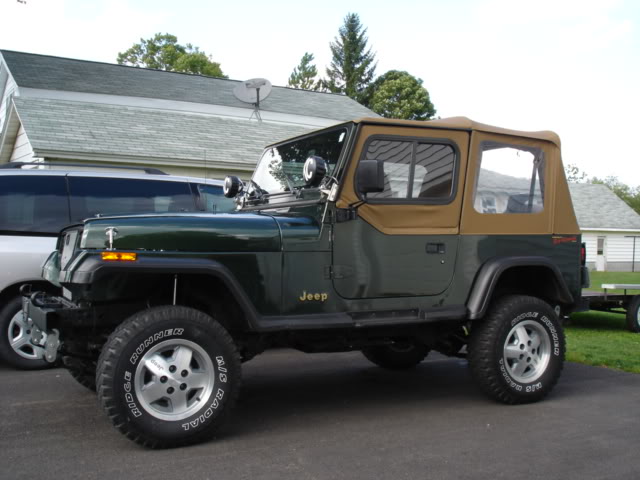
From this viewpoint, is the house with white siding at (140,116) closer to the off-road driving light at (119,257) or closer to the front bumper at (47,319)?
the front bumper at (47,319)

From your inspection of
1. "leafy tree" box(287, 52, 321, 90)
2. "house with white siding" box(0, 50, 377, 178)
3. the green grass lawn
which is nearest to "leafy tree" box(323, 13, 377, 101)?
"leafy tree" box(287, 52, 321, 90)

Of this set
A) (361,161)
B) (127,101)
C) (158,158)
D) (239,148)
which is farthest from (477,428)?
(127,101)

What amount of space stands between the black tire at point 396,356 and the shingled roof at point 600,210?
3038cm

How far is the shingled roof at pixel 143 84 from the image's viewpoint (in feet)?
58.1

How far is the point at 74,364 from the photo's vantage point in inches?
183

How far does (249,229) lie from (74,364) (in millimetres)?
1646

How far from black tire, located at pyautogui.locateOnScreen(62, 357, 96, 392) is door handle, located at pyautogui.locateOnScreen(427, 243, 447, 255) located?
2707 millimetres

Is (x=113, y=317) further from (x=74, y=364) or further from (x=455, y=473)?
(x=455, y=473)

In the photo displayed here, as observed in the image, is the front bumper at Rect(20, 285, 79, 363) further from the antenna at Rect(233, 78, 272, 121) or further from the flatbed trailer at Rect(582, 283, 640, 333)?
the antenna at Rect(233, 78, 272, 121)

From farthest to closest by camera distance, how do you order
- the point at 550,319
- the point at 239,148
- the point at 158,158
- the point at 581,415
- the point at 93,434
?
the point at 239,148
the point at 158,158
the point at 550,319
the point at 581,415
the point at 93,434

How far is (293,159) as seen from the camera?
5602 mm

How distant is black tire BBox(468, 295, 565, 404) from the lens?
517 centimetres

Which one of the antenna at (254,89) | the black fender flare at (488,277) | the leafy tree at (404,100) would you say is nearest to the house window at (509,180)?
the black fender flare at (488,277)

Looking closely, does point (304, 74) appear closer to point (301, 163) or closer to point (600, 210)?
point (600, 210)
